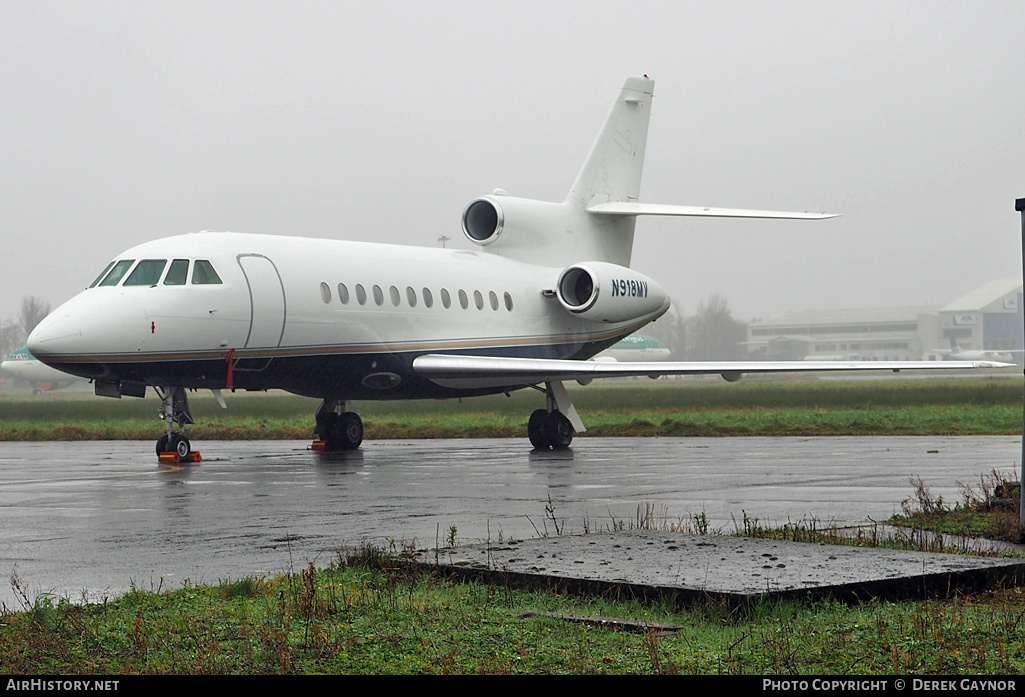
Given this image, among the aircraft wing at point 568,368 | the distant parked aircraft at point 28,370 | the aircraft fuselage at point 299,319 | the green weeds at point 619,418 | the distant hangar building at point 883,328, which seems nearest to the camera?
the aircraft fuselage at point 299,319

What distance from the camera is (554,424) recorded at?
24625mm

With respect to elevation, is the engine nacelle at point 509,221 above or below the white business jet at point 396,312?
above

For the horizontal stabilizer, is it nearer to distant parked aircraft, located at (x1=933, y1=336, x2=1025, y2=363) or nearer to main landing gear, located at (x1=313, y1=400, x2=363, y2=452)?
main landing gear, located at (x1=313, y1=400, x2=363, y2=452)

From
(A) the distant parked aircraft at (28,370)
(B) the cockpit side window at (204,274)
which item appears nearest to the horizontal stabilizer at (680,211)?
(B) the cockpit side window at (204,274)

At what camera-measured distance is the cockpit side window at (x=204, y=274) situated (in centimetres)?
2030

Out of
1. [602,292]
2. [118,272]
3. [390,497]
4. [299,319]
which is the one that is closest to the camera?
[390,497]

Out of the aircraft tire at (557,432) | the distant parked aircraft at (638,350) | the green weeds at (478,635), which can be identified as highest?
the distant parked aircraft at (638,350)

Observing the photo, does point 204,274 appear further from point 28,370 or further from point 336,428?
point 28,370

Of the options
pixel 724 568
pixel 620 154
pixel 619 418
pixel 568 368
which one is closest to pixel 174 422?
pixel 568 368

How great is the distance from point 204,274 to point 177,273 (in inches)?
16.8

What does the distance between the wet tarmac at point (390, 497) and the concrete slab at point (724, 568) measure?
11.6 inches

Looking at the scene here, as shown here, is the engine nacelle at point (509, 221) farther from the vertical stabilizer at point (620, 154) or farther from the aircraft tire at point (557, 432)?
the aircraft tire at point (557, 432)

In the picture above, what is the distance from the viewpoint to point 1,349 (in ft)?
561
